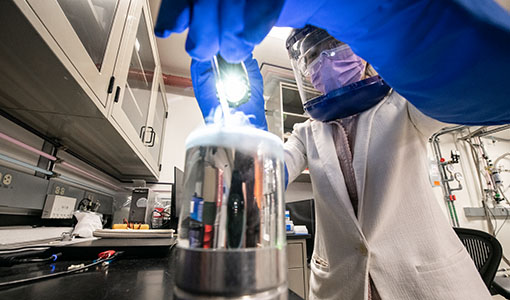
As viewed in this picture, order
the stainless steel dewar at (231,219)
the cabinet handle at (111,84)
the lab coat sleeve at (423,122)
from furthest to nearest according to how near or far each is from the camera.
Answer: the cabinet handle at (111,84) < the lab coat sleeve at (423,122) < the stainless steel dewar at (231,219)

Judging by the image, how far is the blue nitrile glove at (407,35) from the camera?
30cm

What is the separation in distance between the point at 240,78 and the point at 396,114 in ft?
2.10

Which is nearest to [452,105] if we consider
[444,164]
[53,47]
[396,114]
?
[396,114]

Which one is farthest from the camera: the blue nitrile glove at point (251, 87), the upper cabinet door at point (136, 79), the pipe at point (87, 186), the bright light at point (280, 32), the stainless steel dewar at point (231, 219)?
the bright light at point (280, 32)

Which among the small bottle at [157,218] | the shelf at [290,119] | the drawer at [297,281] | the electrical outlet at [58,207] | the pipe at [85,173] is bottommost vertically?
the drawer at [297,281]

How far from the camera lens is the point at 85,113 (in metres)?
0.86

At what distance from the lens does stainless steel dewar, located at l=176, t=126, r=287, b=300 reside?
0.20m

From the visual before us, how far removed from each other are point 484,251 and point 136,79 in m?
2.10

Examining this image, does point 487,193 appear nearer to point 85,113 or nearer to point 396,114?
point 396,114

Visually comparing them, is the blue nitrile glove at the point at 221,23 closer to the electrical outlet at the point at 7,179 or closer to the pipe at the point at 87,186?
the electrical outlet at the point at 7,179

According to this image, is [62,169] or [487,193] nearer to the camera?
[62,169]

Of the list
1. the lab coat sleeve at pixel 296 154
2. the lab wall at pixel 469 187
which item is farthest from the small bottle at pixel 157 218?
the lab wall at pixel 469 187

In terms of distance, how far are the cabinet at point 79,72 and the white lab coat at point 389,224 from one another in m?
0.85

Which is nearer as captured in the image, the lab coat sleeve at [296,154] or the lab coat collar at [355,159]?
the lab coat collar at [355,159]
